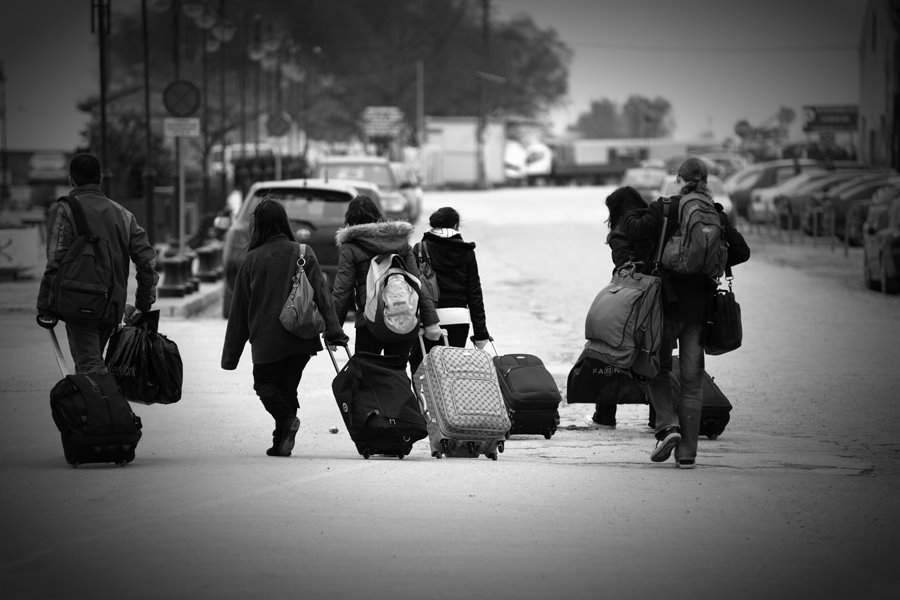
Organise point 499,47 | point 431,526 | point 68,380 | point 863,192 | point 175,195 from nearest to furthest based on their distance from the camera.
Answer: point 431,526 → point 68,380 → point 175,195 → point 863,192 → point 499,47

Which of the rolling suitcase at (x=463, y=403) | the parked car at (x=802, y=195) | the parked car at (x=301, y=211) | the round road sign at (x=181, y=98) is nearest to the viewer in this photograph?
the rolling suitcase at (x=463, y=403)

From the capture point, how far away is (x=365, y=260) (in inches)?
365

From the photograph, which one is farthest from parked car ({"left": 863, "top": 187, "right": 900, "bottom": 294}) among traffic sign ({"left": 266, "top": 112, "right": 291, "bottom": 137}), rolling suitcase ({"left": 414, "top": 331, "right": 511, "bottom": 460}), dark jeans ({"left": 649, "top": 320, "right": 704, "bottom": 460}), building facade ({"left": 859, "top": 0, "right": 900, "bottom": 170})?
building facade ({"left": 859, "top": 0, "right": 900, "bottom": 170})

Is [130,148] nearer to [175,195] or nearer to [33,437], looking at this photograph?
[175,195]

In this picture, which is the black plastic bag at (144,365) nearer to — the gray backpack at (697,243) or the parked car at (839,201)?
the gray backpack at (697,243)

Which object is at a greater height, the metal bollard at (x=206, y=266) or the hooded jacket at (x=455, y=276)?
the hooded jacket at (x=455, y=276)

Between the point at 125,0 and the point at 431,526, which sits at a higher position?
the point at 125,0

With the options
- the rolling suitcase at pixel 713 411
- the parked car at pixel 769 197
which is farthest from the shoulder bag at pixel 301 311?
the parked car at pixel 769 197

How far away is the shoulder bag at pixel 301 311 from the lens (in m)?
8.83

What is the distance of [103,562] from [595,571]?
78.8 inches

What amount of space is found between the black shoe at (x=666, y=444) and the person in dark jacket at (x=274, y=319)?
6.25 ft

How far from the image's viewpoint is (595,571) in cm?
636

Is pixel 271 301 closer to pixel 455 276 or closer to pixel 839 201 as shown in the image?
pixel 455 276

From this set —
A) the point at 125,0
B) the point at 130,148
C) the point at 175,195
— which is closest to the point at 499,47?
the point at 125,0
